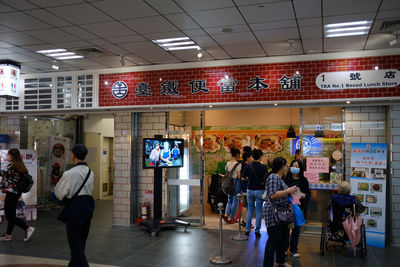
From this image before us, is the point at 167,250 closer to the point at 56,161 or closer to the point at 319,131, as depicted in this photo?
Answer: the point at 319,131

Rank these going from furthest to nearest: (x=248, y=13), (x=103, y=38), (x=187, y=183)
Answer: (x=187, y=183), (x=103, y=38), (x=248, y=13)

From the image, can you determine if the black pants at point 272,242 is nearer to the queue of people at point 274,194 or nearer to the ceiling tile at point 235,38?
the queue of people at point 274,194

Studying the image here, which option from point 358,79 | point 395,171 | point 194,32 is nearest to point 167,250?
point 194,32

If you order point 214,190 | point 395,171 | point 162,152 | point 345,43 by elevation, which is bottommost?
point 214,190

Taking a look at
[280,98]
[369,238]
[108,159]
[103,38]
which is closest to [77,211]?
[103,38]

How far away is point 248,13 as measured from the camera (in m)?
4.94

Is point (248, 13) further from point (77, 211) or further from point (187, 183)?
point (187, 183)

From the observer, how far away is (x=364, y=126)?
6.83 meters

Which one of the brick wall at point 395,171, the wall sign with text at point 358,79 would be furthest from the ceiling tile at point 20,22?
the brick wall at point 395,171

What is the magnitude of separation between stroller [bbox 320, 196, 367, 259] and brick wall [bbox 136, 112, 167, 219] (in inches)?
139

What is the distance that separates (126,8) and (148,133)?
3.60 metres

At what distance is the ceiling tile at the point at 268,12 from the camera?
470 cm

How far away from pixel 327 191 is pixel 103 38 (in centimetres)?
504

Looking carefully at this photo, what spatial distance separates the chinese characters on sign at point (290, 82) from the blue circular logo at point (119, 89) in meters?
3.22
